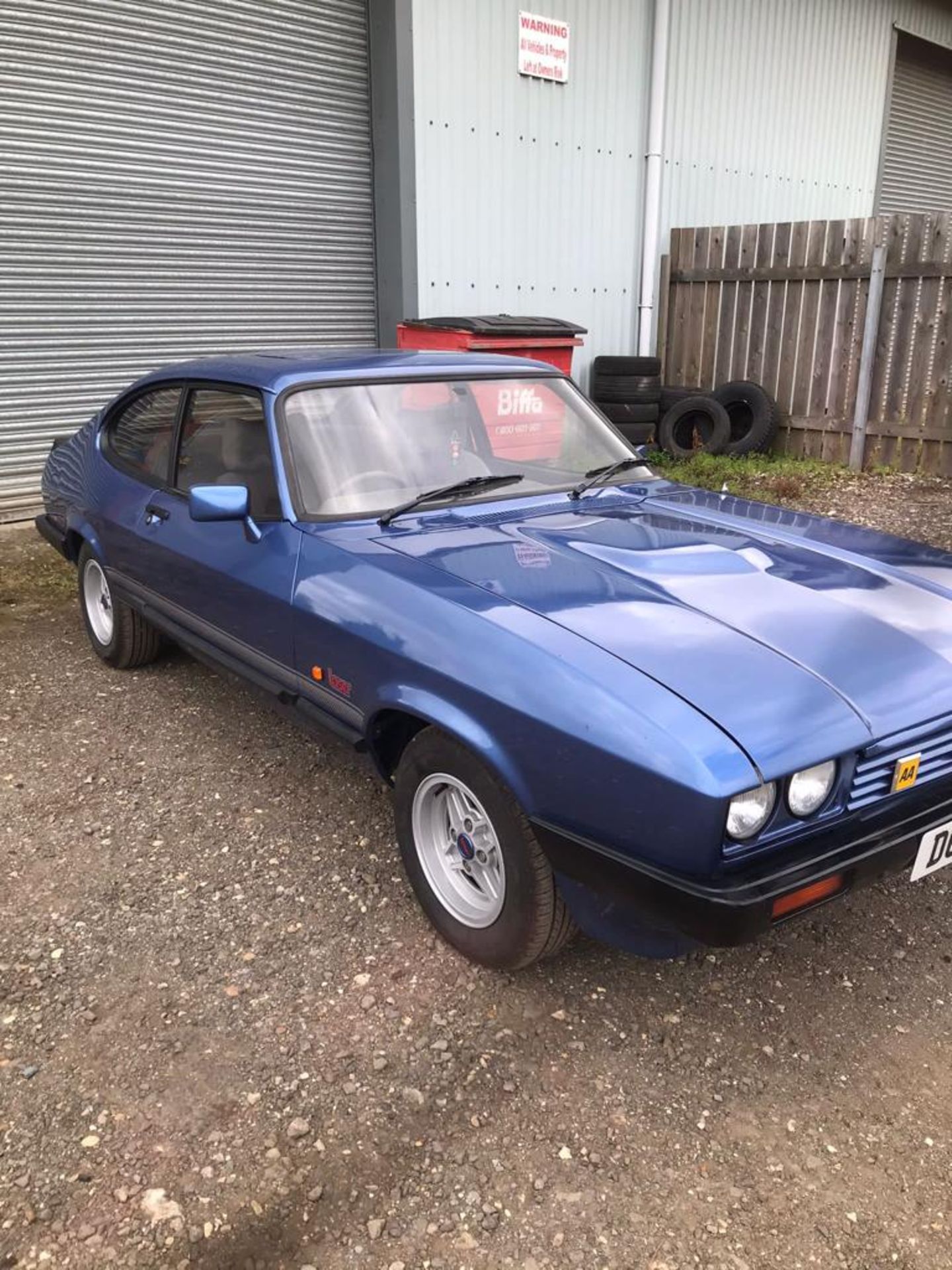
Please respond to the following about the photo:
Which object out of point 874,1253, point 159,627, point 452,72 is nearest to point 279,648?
point 159,627

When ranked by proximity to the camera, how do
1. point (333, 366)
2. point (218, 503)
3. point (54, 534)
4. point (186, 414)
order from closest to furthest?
point (218, 503) → point (333, 366) → point (186, 414) → point (54, 534)

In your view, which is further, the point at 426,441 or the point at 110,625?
the point at 110,625

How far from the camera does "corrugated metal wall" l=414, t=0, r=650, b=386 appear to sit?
27.3ft

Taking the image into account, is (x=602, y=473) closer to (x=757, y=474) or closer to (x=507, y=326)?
(x=507, y=326)

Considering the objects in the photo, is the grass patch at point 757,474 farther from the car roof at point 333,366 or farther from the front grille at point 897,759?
the front grille at point 897,759

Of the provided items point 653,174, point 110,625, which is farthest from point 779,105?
point 110,625

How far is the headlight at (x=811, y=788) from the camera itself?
206 centimetres

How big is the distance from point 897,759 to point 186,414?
297 centimetres

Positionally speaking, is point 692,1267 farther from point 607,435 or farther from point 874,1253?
point 607,435

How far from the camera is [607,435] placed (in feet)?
12.9

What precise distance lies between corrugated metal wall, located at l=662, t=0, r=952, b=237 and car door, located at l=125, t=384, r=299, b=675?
27.0 feet

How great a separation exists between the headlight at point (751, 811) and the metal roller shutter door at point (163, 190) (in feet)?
23.2

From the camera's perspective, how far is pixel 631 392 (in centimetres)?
938

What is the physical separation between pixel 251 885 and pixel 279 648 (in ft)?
2.50
